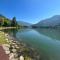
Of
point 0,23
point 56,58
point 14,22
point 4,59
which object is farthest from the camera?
point 14,22

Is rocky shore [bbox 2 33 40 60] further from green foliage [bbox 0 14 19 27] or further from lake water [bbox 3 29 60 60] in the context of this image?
green foliage [bbox 0 14 19 27]

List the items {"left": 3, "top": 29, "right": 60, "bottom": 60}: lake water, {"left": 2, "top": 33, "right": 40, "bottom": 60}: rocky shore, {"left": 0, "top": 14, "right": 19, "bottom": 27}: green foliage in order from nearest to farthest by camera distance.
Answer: {"left": 2, "top": 33, "right": 40, "bottom": 60}: rocky shore
{"left": 3, "top": 29, "right": 60, "bottom": 60}: lake water
{"left": 0, "top": 14, "right": 19, "bottom": 27}: green foliage

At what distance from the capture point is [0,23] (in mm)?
68812

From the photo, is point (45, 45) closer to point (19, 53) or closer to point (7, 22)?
point (19, 53)

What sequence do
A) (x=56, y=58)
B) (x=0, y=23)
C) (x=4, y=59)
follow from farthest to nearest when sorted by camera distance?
(x=0, y=23)
(x=56, y=58)
(x=4, y=59)

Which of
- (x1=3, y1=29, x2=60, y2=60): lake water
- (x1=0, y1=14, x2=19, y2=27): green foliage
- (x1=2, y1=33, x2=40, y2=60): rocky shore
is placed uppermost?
(x1=0, y1=14, x2=19, y2=27): green foliage

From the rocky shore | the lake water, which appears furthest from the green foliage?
the rocky shore

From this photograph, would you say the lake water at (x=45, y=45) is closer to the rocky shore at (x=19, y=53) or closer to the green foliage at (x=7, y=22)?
the rocky shore at (x=19, y=53)

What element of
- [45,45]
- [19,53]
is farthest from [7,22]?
[19,53]

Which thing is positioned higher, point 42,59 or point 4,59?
point 4,59

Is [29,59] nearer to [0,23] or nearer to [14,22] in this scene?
[0,23]

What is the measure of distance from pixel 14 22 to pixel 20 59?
101 metres

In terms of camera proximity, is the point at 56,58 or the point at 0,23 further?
the point at 0,23

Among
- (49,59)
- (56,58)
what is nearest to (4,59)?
(49,59)
